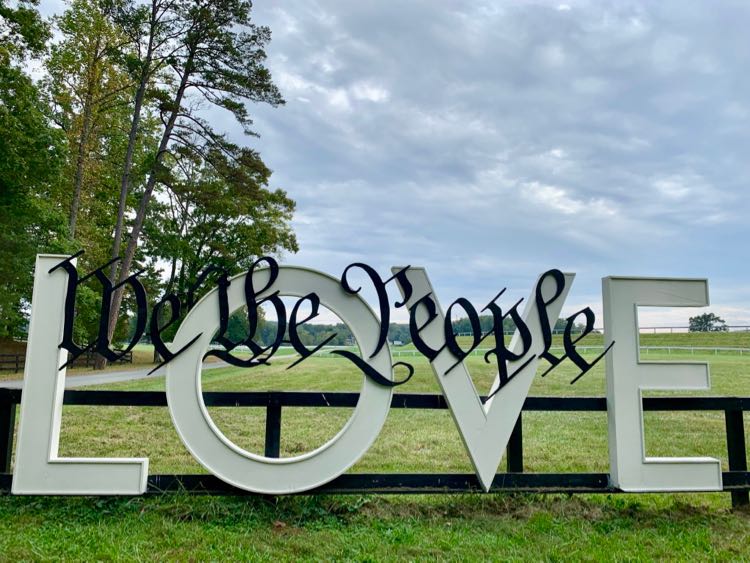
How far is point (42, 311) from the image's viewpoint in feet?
12.2

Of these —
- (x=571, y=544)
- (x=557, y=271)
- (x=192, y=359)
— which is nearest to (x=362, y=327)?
(x=192, y=359)

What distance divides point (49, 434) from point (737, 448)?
17.8ft

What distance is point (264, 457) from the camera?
374 centimetres

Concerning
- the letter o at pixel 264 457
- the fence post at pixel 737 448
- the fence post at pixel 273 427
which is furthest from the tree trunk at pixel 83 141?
the fence post at pixel 737 448

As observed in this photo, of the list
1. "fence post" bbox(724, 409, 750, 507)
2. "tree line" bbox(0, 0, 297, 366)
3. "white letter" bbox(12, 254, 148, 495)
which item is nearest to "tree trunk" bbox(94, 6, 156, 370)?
"tree line" bbox(0, 0, 297, 366)

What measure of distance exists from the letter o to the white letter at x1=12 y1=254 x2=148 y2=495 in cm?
51

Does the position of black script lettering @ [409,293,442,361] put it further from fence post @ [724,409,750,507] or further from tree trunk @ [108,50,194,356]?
tree trunk @ [108,50,194,356]

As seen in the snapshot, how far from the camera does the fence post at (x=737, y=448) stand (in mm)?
4129

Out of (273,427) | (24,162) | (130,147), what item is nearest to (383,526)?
(273,427)

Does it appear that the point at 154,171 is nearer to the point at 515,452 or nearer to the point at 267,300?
the point at 267,300

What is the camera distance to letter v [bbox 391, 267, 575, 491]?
3.91m

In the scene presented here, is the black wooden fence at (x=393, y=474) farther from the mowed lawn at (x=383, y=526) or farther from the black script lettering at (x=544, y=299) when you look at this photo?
the black script lettering at (x=544, y=299)

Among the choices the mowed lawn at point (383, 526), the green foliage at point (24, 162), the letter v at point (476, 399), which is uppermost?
the green foliage at point (24, 162)

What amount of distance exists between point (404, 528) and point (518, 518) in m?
0.90
